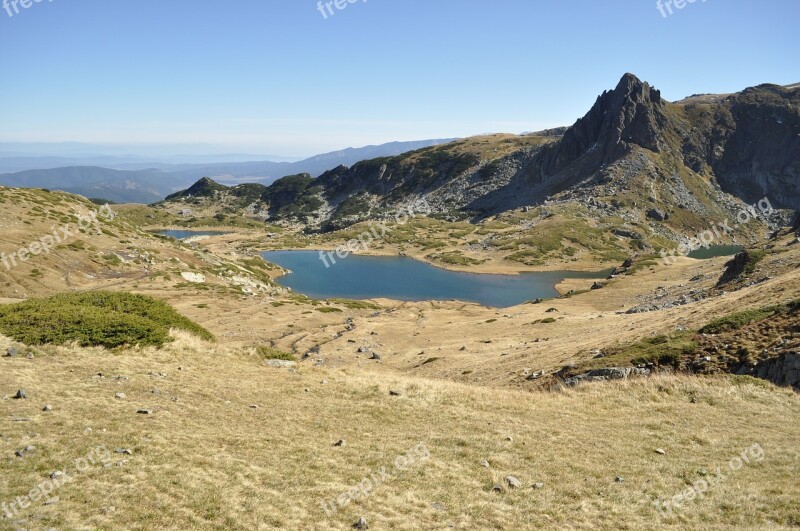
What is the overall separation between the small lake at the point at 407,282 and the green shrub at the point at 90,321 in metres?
67.8

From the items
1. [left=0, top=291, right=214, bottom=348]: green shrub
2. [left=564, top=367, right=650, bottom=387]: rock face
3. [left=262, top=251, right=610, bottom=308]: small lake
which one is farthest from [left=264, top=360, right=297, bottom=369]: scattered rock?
[left=262, top=251, right=610, bottom=308]: small lake

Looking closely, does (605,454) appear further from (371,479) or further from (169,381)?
(169,381)

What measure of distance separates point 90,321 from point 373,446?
709 inches

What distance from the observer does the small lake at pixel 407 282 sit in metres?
101

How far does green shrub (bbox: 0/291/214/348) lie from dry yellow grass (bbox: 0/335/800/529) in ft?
3.96

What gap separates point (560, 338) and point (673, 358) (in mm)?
15539

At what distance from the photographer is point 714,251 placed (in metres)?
165

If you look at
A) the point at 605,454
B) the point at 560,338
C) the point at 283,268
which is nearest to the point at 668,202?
the point at 283,268

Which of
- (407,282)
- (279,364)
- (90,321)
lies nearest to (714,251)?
(407,282)

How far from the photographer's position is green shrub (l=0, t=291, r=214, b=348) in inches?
930

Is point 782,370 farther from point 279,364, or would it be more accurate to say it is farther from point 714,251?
point 714,251

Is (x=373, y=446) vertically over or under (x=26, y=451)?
under

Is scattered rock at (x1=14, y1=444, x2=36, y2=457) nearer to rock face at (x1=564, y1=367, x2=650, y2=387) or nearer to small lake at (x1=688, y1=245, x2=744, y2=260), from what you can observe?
rock face at (x1=564, y1=367, x2=650, y2=387)

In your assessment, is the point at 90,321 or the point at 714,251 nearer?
the point at 90,321
